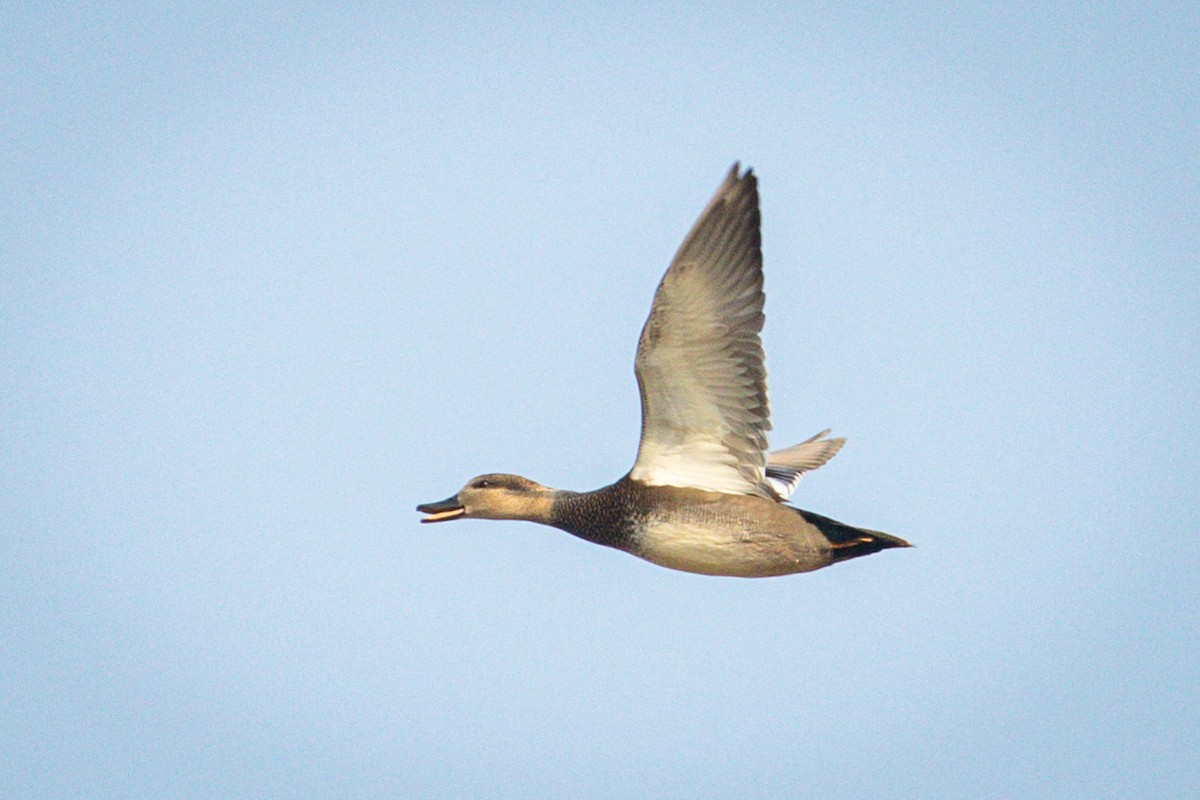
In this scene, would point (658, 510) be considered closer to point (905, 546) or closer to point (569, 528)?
point (569, 528)

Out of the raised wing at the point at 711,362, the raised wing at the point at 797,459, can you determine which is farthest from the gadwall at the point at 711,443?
the raised wing at the point at 797,459

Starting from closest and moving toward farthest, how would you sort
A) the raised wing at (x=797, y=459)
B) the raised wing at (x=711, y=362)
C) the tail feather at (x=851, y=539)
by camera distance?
the raised wing at (x=711, y=362), the tail feather at (x=851, y=539), the raised wing at (x=797, y=459)

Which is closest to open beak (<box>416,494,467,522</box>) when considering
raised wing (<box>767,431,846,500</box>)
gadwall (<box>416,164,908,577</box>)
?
gadwall (<box>416,164,908,577</box>)

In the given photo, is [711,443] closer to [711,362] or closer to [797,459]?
[711,362]

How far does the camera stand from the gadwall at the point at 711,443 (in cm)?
1190

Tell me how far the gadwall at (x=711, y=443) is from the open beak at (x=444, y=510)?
915mm

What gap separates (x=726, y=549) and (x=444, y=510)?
2.22m

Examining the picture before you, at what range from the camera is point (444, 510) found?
44.2 ft

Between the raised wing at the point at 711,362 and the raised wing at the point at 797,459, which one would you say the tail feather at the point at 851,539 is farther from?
the raised wing at the point at 797,459

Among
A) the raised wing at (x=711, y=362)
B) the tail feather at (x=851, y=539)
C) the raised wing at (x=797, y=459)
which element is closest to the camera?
the raised wing at (x=711, y=362)

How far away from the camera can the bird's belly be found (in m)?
12.4

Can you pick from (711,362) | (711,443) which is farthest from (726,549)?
(711,362)

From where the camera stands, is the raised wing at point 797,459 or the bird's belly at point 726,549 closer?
the bird's belly at point 726,549

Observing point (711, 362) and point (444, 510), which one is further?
point (444, 510)
